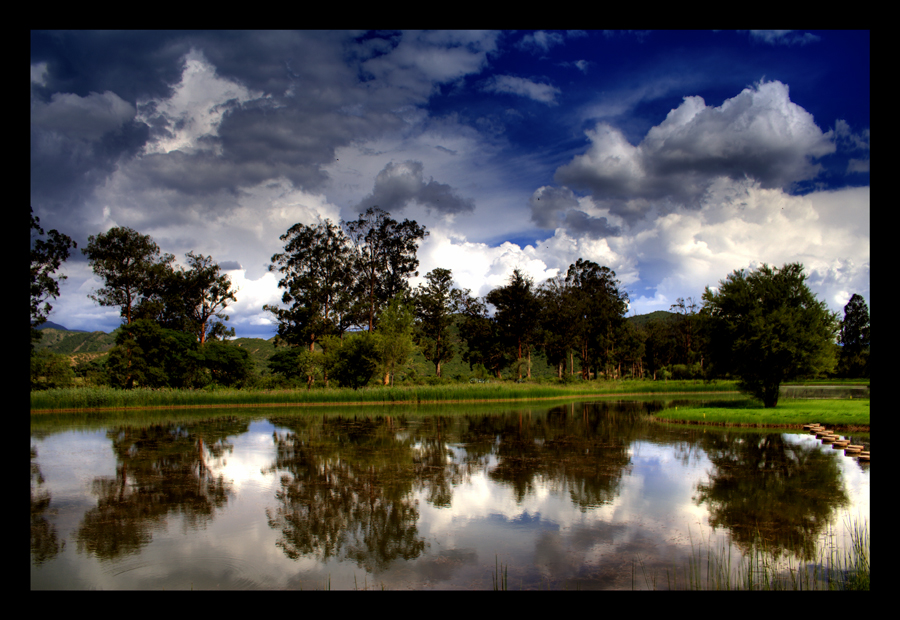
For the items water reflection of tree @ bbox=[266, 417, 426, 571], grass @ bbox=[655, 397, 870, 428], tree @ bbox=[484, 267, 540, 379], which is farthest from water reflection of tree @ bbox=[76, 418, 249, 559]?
tree @ bbox=[484, 267, 540, 379]

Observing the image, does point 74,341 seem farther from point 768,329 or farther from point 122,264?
point 768,329

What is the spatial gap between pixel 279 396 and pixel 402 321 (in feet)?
35.6

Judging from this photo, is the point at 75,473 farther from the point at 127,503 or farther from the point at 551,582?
the point at 551,582

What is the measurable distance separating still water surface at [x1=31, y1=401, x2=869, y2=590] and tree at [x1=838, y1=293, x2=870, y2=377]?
52.9 metres

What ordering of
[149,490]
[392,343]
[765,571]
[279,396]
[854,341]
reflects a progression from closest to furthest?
[765,571] → [149,490] → [279,396] → [392,343] → [854,341]

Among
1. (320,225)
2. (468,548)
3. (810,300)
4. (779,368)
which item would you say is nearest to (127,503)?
(468,548)

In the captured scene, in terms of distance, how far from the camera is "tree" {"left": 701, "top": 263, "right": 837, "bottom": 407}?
70.7ft

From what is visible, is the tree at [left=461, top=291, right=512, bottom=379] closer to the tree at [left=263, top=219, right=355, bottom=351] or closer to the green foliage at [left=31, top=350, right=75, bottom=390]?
the tree at [left=263, top=219, right=355, bottom=351]

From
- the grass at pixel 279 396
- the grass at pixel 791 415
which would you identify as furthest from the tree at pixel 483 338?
the grass at pixel 791 415

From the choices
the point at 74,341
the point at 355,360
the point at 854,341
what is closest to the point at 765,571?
the point at 355,360

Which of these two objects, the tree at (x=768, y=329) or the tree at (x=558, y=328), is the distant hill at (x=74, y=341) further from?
the tree at (x=768, y=329)

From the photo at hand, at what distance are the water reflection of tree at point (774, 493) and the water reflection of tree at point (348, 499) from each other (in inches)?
198

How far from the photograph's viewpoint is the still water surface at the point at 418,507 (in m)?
6.34

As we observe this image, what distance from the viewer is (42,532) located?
25.9 feet
